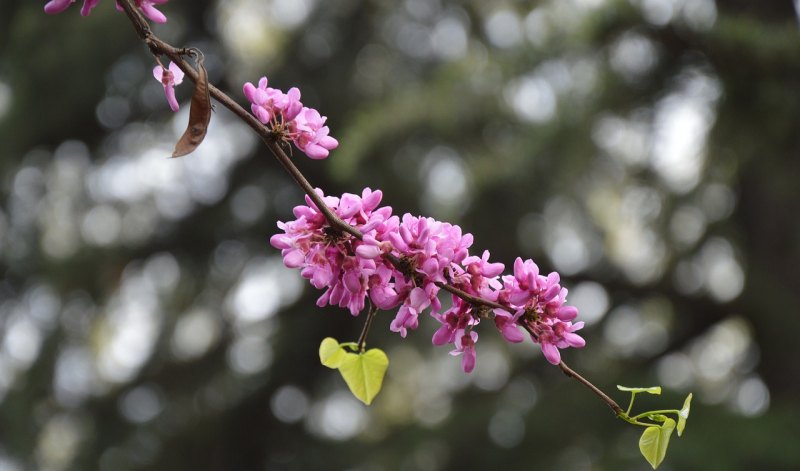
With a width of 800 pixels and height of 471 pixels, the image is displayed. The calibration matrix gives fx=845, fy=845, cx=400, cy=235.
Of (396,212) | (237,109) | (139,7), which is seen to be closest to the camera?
(237,109)

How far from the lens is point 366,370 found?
27.2 inches

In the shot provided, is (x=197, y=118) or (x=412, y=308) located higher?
(x=197, y=118)

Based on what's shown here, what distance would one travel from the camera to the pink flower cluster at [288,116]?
0.62m

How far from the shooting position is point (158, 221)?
3.42 meters

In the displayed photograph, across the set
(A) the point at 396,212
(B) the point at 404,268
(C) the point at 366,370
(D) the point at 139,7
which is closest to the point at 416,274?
(B) the point at 404,268

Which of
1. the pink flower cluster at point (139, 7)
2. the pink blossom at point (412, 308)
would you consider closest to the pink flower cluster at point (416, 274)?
the pink blossom at point (412, 308)

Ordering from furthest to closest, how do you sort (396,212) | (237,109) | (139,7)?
(396,212), (139,7), (237,109)

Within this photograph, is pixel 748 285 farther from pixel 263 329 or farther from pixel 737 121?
pixel 263 329

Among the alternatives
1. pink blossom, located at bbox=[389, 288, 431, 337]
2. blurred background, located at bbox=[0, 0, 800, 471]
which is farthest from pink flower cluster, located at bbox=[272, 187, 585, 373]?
blurred background, located at bbox=[0, 0, 800, 471]

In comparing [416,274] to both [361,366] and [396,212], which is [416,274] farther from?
[396,212]

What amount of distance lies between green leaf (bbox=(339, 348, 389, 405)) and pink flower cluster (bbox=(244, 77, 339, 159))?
17 cm

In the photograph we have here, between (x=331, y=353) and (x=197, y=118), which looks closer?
(x=197, y=118)

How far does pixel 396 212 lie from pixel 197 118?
97.9 inches

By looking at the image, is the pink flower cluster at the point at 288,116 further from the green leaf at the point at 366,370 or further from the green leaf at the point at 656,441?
the green leaf at the point at 656,441
